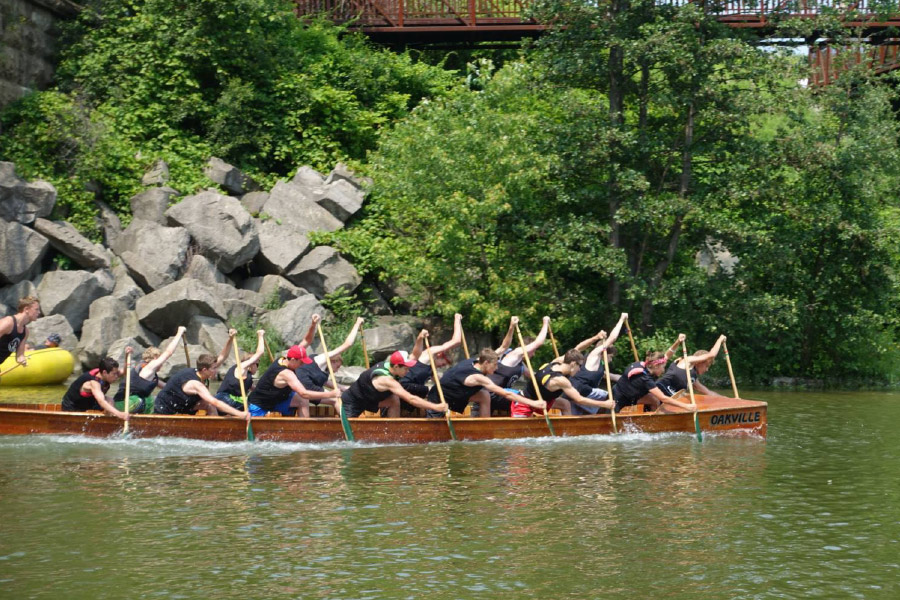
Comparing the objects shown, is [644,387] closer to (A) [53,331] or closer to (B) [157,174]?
(A) [53,331]

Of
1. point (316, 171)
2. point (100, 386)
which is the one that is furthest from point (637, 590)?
point (316, 171)

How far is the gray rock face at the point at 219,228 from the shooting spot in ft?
87.0

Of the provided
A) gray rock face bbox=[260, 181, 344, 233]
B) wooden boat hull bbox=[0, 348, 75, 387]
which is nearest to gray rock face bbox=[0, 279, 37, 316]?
wooden boat hull bbox=[0, 348, 75, 387]

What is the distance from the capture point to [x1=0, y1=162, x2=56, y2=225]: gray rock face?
83.3 feet

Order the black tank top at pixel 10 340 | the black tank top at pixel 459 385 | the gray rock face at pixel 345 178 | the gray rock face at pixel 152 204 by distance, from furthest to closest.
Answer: the gray rock face at pixel 345 178 → the gray rock face at pixel 152 204 → the black tank top at pixel 459 385 → the black tank top at pixel 10 340

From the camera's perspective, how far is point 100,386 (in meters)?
16.7

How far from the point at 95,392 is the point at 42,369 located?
7.22 m

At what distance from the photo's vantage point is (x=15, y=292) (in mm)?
24953

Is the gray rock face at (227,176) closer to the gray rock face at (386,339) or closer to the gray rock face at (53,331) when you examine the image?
the gray rock face at (386,339)

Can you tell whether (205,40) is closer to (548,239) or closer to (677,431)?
(548,239)

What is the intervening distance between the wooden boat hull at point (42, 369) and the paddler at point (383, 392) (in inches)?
330

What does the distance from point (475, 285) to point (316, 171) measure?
697 cm

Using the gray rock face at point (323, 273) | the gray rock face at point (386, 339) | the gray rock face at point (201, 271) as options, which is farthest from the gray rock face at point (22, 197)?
the gray rock face at point (386, 339)

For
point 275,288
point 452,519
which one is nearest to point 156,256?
point 275,288
